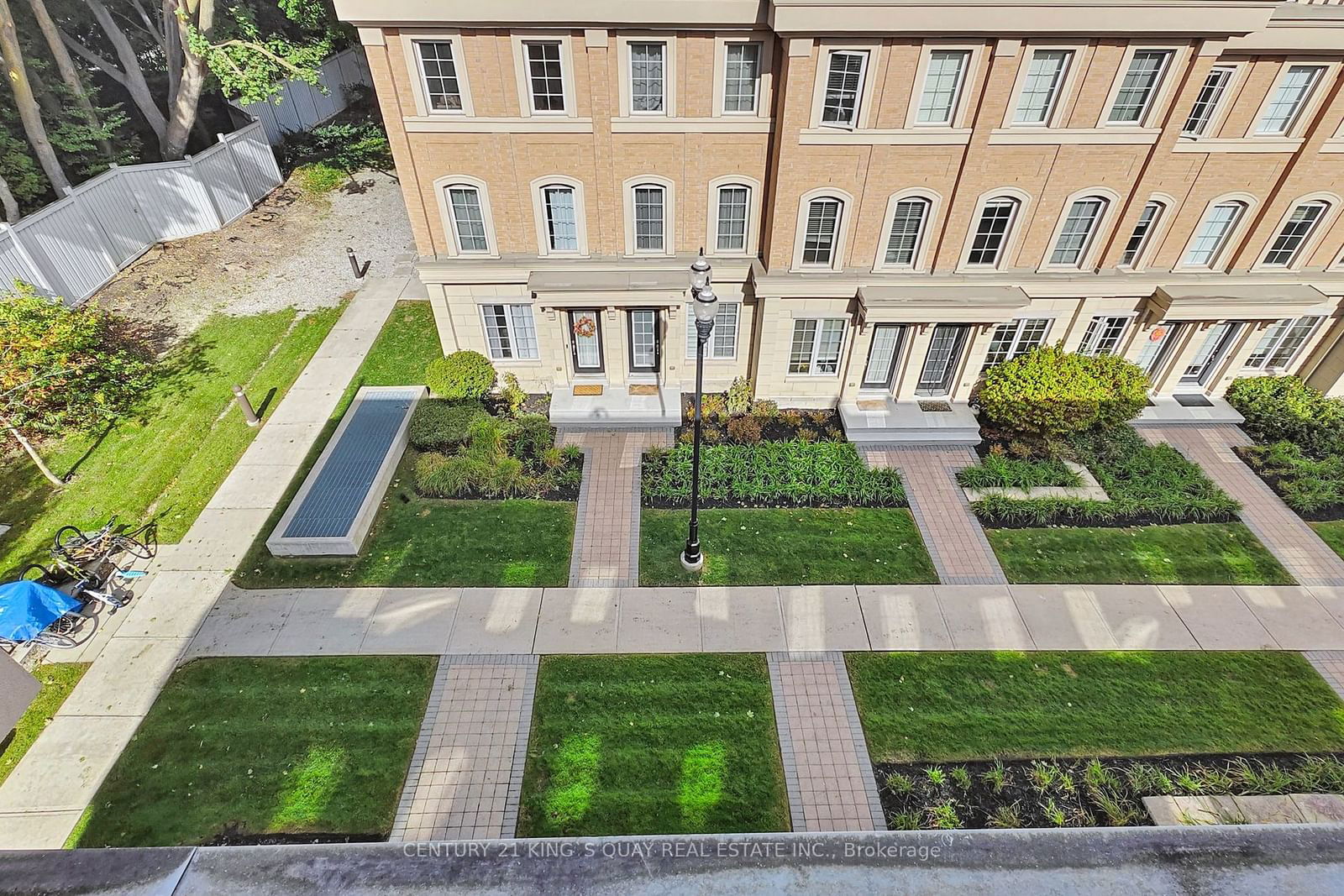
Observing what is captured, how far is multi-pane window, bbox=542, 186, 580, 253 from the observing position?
50.3 feet

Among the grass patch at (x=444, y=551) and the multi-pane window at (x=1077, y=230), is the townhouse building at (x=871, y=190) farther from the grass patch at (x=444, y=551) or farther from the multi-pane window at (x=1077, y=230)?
the grass patch at (x=444, y=551)

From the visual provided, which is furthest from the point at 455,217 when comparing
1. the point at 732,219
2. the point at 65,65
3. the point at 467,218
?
the point at 65,65

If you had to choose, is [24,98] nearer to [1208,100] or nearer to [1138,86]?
[1138,86]

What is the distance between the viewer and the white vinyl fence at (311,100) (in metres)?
32.2

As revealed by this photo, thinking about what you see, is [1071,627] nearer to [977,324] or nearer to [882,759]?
[882,759]

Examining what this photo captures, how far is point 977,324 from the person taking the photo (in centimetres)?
1611

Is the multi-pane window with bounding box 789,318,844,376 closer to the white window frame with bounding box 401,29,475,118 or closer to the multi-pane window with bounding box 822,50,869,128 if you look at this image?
the multi-pane window with bounding box 822,50,869,128

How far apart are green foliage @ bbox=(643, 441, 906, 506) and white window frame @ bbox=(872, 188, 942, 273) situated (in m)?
4.74

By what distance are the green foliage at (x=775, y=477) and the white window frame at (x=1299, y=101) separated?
36.7 ft

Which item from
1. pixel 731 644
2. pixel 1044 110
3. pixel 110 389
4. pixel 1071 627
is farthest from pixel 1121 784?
pixel 110 389

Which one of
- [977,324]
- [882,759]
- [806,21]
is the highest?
[806,21]

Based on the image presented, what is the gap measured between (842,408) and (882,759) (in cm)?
955

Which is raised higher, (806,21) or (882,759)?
(806,21)

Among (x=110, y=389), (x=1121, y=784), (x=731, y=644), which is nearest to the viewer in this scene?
(x=1121, y=784)
